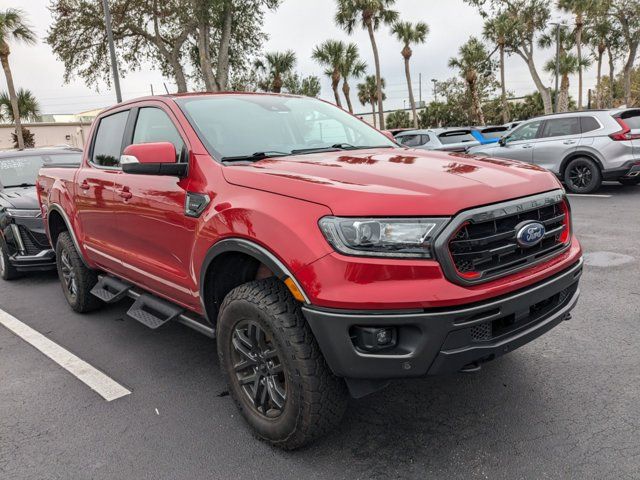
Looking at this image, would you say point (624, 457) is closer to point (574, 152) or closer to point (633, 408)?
→ point (633, 408)

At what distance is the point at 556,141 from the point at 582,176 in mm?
893

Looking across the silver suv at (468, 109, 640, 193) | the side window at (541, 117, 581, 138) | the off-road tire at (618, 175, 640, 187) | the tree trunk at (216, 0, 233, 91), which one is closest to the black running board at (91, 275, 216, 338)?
the silver suv at (468, 109, 640, 193)

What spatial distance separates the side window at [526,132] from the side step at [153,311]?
9.98m

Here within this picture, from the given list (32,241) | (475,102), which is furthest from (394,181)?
(475,102)

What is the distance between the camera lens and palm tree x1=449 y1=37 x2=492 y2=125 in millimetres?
38156

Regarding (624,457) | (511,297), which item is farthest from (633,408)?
(511,297)

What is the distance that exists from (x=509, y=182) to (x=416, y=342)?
93 centimetres

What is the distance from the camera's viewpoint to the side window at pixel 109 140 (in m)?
4.11

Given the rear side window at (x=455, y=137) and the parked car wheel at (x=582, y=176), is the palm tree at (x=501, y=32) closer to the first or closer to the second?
the rear side window at (x=455, y=137)

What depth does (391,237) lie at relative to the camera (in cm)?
215

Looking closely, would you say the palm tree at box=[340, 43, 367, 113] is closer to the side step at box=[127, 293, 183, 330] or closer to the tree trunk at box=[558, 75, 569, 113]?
the tree trunk at box=[558, 75, 569, 113]

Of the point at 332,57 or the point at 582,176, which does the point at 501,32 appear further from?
the point at 582,176

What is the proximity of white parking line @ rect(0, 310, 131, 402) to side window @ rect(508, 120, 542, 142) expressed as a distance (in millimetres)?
10352

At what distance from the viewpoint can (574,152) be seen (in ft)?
33.9
